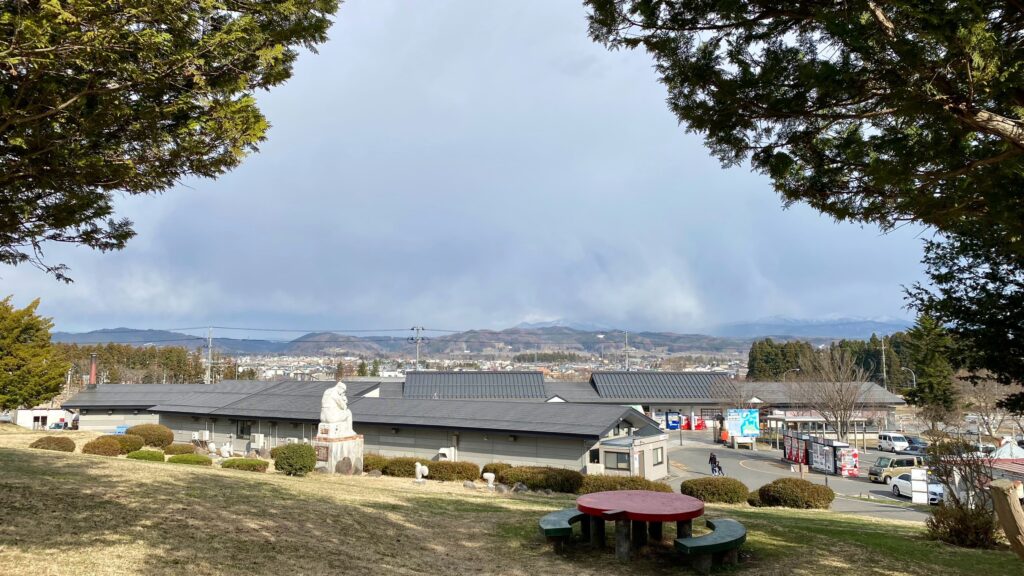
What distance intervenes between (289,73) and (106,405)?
45079mm

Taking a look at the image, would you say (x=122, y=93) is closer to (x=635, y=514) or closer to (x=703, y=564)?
(x=635, y=514)

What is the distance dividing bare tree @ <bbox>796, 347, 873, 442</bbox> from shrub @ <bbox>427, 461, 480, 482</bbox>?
96.9 ft

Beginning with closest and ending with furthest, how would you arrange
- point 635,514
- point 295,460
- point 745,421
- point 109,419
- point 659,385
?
point 635,514
point 295,460
point 745,421
point 109,419
point 659,385

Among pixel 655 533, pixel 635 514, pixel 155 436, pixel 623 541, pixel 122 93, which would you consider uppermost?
pixel 122 93

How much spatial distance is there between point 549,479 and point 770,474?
15.6 m

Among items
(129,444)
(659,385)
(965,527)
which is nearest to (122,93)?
(965,527)

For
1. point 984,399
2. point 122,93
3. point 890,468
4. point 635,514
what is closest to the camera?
point 122,93

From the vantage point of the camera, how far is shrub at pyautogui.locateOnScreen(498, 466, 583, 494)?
19.5 meters

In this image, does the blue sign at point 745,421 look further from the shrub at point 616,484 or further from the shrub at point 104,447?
the shrub at point 104,447

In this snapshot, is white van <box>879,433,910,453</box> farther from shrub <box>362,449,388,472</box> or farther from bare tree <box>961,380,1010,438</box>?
shrub <box>362,449,388,472</box>

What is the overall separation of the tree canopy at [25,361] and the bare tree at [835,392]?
5087 centimetres

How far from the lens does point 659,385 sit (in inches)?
2100

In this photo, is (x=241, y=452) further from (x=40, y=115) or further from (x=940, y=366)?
(x=940, y=366)

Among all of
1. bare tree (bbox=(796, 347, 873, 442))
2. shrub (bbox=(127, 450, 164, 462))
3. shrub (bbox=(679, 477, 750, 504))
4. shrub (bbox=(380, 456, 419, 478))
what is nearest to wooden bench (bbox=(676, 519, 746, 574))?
shrub (bbox=(679, 477, 750, 504))
